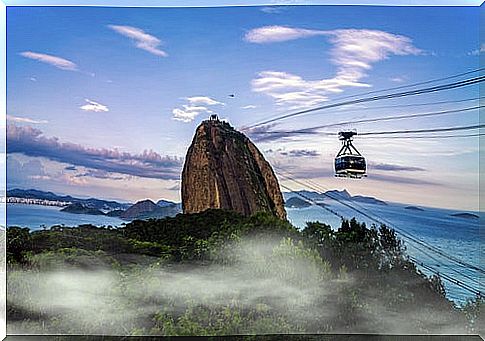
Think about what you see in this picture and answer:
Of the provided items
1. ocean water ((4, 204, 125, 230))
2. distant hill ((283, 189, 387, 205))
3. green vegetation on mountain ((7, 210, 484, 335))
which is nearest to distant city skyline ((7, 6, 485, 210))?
distant hill ((283, 189, 387, 205))

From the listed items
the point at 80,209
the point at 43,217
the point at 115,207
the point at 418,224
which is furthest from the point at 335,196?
the point at 43,217

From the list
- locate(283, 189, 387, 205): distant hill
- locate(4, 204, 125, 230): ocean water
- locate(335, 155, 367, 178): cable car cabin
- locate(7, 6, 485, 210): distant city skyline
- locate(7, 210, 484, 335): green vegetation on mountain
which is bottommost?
locate(7, 210, 484, 335): green vegetation on mountain

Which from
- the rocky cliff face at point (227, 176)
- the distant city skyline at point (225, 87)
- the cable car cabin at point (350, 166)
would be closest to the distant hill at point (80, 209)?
the distant city skyline at point (225, 87)

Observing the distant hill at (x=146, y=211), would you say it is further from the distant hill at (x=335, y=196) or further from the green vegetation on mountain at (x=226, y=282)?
the distant hill at (x=335, y=196)

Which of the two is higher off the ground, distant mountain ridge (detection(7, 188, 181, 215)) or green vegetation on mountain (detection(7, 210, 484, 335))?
distant mountain ridge (detection(7, 188, 181, 215))

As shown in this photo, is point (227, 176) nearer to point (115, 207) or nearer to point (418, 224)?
point (115, 207)

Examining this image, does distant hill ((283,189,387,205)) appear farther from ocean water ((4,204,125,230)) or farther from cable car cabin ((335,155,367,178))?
ocean water ((4,204,125,230))

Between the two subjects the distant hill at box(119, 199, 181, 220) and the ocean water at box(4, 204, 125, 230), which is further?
the distant hill at box(119, 199, 181, 220)
